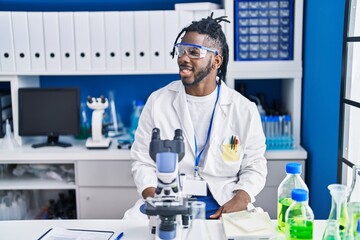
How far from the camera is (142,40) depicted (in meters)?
2.59

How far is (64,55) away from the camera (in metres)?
2.62

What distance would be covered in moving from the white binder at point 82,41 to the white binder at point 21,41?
12.0 inches

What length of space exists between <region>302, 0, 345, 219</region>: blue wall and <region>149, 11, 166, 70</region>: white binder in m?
0.87

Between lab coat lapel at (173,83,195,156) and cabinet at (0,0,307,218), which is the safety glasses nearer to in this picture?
lab coat lapel at (173,83,195,156)

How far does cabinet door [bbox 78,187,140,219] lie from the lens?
2557 millimetres

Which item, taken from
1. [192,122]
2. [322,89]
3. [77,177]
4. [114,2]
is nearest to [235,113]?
[192,122]

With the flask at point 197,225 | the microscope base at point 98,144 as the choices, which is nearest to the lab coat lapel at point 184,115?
the flask at point 197,225

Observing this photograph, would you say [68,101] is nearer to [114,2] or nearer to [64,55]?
[64,55]

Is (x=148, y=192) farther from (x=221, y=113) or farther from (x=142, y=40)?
(x=142, y=40)

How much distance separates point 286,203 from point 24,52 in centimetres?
194

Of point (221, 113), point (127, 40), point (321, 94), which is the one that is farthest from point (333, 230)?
point (127, 40)

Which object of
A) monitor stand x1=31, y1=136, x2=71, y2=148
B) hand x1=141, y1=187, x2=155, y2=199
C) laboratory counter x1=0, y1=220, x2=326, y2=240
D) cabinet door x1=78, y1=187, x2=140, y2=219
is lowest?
cabinet door x1=78, y1=187, x2=140, y2=219

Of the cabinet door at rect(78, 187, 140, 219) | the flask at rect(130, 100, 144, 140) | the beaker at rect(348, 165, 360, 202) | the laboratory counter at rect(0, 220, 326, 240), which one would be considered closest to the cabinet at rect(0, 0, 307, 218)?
the cabinet door at rect(78, 187, 140, 219)

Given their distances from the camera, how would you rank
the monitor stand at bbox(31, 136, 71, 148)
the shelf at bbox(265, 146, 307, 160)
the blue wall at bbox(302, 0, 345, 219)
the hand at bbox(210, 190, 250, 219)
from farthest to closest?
the monitor stand at bbox(31, 136, 71, 148), the shelf at bbox(265, 146, 307, 160), the blue wall at bbox(302, 0, 345, 219), the hand at bbox(210, 190, 250, 219)
